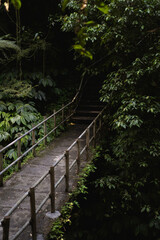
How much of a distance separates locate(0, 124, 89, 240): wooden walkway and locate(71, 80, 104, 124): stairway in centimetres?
231

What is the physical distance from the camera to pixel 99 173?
24.0ft

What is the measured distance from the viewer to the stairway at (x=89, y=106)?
10634 mm

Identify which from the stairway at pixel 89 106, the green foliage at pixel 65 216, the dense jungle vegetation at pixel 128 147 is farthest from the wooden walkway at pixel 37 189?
the stairway at pixel 89 106

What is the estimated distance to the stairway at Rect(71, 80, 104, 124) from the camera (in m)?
10.6

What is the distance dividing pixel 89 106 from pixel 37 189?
6.59 metres

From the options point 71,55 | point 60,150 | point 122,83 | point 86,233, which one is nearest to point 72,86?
point 71,55

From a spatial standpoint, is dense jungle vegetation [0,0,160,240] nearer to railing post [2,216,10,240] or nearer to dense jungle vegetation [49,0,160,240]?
dense jungle vegetation [49,0,160,240]

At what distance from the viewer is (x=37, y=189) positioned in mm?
5402

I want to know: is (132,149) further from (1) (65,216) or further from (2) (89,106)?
(2) (89,106)

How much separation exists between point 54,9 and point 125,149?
7.48m

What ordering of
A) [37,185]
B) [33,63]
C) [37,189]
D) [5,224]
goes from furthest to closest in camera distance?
1. [33,63]
2. [37,189]
3. [37,185]
4. [5,224]

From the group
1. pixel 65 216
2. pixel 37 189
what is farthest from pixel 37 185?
pixel 37 189

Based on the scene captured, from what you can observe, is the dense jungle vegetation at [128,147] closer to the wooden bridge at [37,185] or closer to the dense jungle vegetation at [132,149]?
the dense jungle vegetation at [132,149]

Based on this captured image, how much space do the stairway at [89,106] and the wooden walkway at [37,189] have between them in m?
2.31
